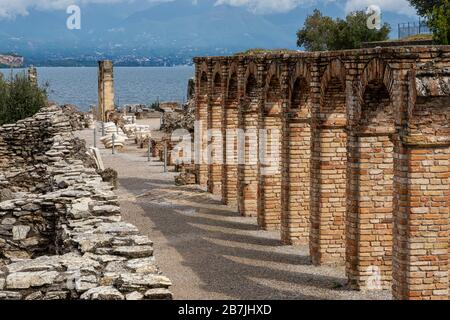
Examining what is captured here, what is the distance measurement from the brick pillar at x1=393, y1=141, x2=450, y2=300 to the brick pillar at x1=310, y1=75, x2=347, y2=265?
11.7 feet

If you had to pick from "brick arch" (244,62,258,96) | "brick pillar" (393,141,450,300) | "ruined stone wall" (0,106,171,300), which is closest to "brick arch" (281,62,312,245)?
"brick arch" (244,62,258,96)

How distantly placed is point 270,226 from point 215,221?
1.67 m

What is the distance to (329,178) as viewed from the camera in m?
15.5

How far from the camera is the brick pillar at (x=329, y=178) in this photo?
1530 centimetres

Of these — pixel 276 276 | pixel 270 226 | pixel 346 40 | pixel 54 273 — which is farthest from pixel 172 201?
pixel 346 40

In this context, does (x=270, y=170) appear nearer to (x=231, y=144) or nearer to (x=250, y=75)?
(x=250, y=75)

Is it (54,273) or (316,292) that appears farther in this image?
(316,292)

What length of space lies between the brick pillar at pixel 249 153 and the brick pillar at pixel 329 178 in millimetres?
5491

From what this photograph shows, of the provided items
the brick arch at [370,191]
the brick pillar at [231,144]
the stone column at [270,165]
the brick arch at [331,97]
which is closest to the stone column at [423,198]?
the brick arch at [370,191]

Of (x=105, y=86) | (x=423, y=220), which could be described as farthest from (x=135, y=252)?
(x=105, y=86)

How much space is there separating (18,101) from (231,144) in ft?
28.4

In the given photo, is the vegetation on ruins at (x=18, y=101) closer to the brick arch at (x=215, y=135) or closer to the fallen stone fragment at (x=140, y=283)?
the brick arch at (x=215, y=135)
